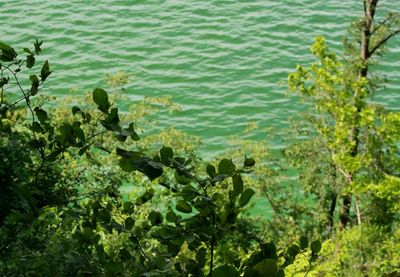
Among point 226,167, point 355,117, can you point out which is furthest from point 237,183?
point 355,117

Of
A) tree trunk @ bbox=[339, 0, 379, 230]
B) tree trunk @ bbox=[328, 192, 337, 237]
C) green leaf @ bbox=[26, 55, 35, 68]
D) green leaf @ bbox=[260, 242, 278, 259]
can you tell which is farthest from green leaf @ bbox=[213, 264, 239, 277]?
tree trunk @ bbox=[328, 192, 337, 237]

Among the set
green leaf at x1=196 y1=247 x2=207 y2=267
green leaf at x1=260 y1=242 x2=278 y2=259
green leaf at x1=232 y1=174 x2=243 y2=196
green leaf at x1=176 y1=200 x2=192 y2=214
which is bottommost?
green leaf at x1=196 y1=247 x2=207 y2=267

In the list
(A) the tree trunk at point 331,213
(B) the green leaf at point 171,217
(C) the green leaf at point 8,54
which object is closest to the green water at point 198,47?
(A) the tree trunk at point 331,213

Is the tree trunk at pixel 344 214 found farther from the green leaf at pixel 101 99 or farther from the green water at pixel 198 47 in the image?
the green leaf at pixel 101 99

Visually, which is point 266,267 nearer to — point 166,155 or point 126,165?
point 166,155

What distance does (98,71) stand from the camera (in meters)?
20.3

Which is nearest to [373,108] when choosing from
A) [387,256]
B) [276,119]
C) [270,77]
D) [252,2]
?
[387,256]

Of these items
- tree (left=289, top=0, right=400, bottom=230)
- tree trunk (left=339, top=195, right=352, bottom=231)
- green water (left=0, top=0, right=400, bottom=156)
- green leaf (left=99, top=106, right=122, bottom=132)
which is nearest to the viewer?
green leaf (left=99, top=106, right=122, bottom=132)

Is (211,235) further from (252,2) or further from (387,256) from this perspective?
(252,2)

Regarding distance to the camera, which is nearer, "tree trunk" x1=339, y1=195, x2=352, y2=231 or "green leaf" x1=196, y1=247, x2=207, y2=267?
"green leaf" x1=196, y1=247, x2=207, y2=267

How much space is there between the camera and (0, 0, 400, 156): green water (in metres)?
18.6

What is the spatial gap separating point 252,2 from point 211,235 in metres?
22.0

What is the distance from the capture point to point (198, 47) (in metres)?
21.5

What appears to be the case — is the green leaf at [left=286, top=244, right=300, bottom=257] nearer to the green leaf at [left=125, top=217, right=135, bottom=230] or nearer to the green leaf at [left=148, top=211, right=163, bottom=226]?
the green leaf at [left=148, top=211, right=163, bottom=226]
